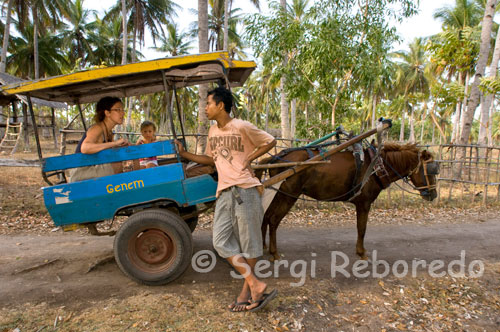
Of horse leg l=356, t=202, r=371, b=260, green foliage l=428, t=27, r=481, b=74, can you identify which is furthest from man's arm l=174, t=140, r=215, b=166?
green foliage l=428, t=27, r=481, b=74

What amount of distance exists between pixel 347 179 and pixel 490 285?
2.24 metres

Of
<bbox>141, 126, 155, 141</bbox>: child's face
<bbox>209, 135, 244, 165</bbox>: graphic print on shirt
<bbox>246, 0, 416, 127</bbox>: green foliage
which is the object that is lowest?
<bbox>209, 135, 244, 165</bbox>: graphic print on shirt

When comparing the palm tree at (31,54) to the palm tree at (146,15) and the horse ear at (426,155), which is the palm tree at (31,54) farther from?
the horse ear at (426,155)

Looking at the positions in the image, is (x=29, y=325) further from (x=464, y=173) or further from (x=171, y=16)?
(x=171, y=16)

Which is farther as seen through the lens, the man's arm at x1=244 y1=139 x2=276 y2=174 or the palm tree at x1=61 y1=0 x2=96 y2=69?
the palm tree at x1=61 y1=0 x2=96 y2=69

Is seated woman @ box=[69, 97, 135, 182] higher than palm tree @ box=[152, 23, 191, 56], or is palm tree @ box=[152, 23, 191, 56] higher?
palm tree @ box=[152, 23, 191, 56]

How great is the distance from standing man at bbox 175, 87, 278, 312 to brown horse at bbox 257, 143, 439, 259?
4.71ft

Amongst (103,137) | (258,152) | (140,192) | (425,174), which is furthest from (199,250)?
(425,174)

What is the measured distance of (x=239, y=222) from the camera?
9.40ft

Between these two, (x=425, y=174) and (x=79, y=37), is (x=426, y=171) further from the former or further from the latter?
(x=79, y=37)

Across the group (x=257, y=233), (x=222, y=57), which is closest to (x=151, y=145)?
(x=222, y=57)

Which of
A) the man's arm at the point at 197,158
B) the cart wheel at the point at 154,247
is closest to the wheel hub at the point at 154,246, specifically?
the cart wheel at the point at 154,247

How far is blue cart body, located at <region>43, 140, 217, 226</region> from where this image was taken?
3.23 metres

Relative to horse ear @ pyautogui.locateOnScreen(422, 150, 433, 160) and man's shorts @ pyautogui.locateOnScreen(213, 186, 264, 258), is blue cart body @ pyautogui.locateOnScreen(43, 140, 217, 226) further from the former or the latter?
horse ear @ pyautogui.locateOnScreen(422, 150, 433, 160)
